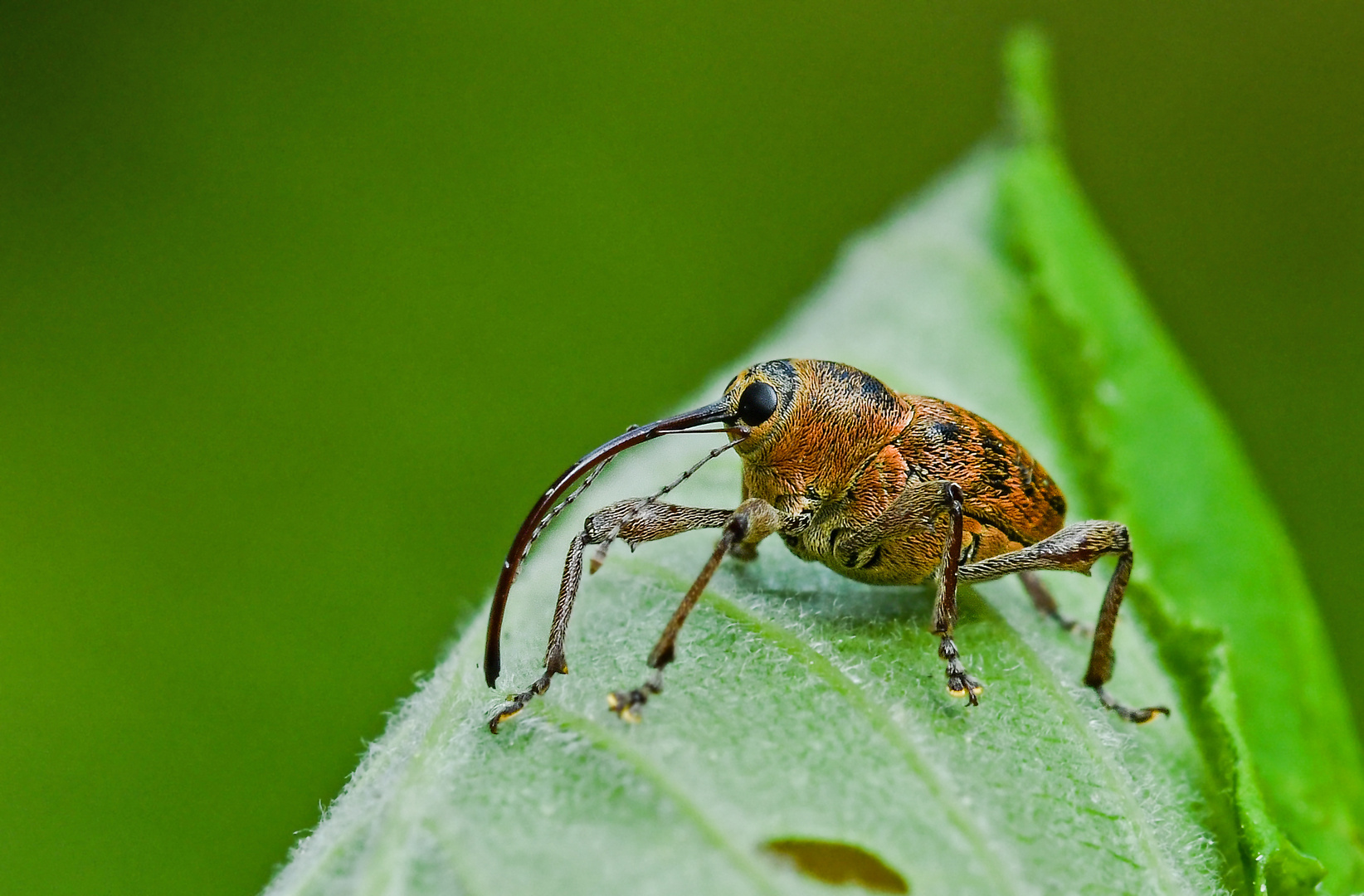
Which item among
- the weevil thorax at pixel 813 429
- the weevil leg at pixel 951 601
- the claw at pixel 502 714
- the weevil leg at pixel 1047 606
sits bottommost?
the weevil leg at pixel 1047 606

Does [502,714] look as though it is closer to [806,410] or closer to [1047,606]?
[806,410]

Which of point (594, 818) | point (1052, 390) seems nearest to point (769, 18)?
point (1052, 390)

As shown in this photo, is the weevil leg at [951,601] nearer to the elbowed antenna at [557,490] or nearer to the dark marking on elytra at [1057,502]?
the dark marking on elytra at [1057,502]

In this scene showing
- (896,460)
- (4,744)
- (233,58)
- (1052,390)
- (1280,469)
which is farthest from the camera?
(233,58)

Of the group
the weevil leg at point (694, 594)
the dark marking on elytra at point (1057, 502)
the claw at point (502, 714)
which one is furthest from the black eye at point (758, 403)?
the claw at point (502, 714)

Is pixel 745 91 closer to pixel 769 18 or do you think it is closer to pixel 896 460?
pixel 769 18

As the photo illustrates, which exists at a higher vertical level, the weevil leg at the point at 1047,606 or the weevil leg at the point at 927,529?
the weevil leg at the point at 927,529

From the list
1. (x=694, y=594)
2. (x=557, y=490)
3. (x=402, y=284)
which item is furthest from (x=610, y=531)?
(x=402, y=284)
